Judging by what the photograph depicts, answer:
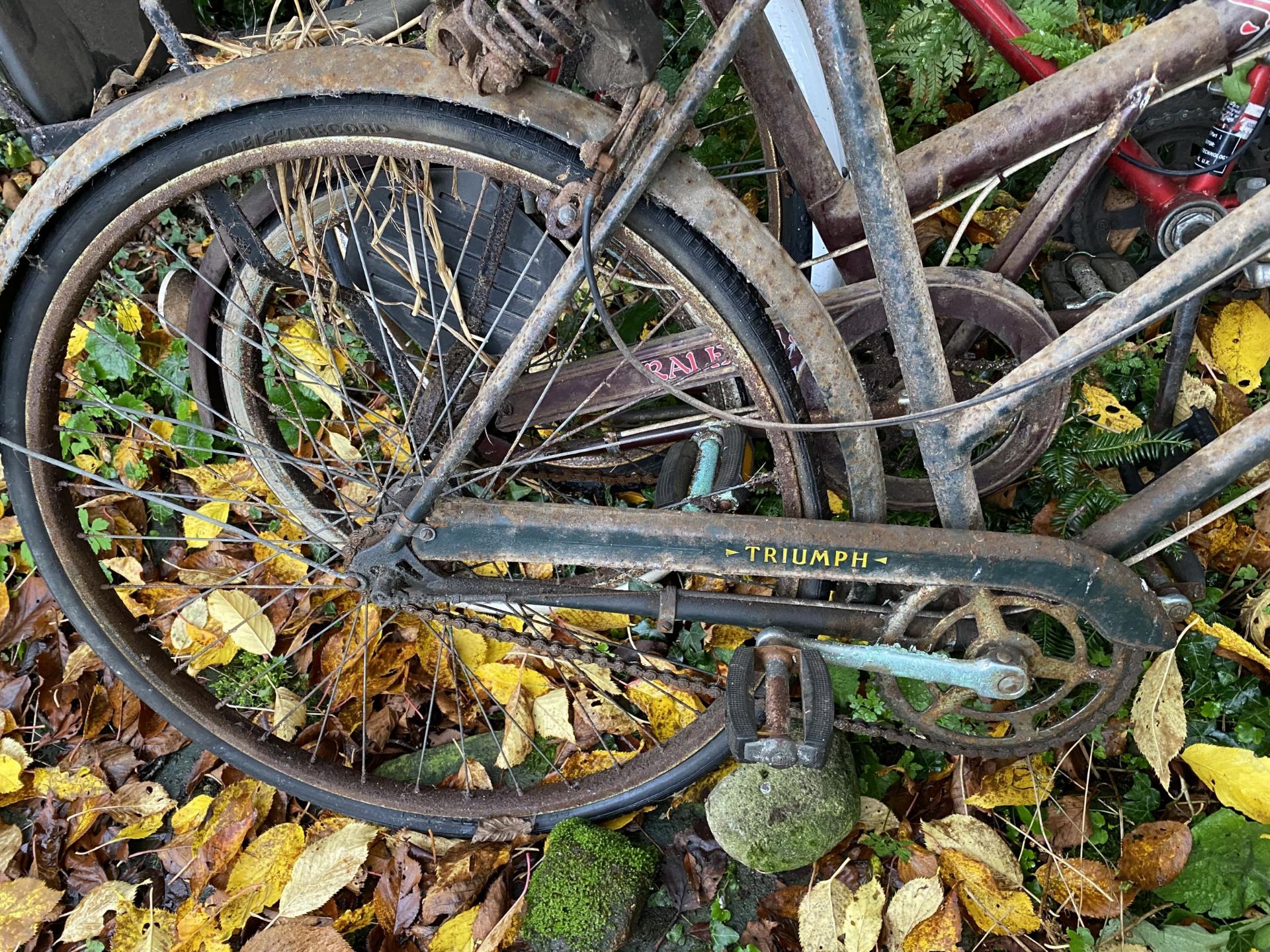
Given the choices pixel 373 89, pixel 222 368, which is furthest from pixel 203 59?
pixel 222 368

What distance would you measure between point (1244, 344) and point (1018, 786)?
1343mm

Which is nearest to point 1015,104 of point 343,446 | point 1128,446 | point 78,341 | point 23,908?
point 1128,446

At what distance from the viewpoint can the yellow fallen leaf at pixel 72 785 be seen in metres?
2.54

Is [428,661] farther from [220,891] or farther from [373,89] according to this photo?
[373,89]

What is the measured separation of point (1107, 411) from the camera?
2.33 meters

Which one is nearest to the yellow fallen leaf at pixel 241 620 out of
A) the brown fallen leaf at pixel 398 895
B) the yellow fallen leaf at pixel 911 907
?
the brown fallen leaf at pixel 398 895


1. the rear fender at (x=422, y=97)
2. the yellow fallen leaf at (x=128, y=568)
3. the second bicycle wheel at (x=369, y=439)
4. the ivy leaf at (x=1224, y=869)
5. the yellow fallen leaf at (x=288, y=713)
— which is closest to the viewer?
the rear fender at (x=422, y=97)

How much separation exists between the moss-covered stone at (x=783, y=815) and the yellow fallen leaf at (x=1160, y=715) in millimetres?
707

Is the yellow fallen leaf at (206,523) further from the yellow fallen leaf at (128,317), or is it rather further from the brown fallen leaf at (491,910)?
the brown fallen leaf at (491,910)

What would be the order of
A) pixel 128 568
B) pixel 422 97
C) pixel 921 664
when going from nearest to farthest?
pixel 422 97 < pixel 921 664 < pixel 128 568

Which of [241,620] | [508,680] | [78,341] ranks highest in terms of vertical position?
[78,341]

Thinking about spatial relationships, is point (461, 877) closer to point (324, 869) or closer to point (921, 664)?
point (324, 869)

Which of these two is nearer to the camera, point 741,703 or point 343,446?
point 741,703

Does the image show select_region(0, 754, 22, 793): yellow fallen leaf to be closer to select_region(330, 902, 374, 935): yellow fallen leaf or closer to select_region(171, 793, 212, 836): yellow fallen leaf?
select_region(171, 793, 212, 836): yellow fallen leaf
